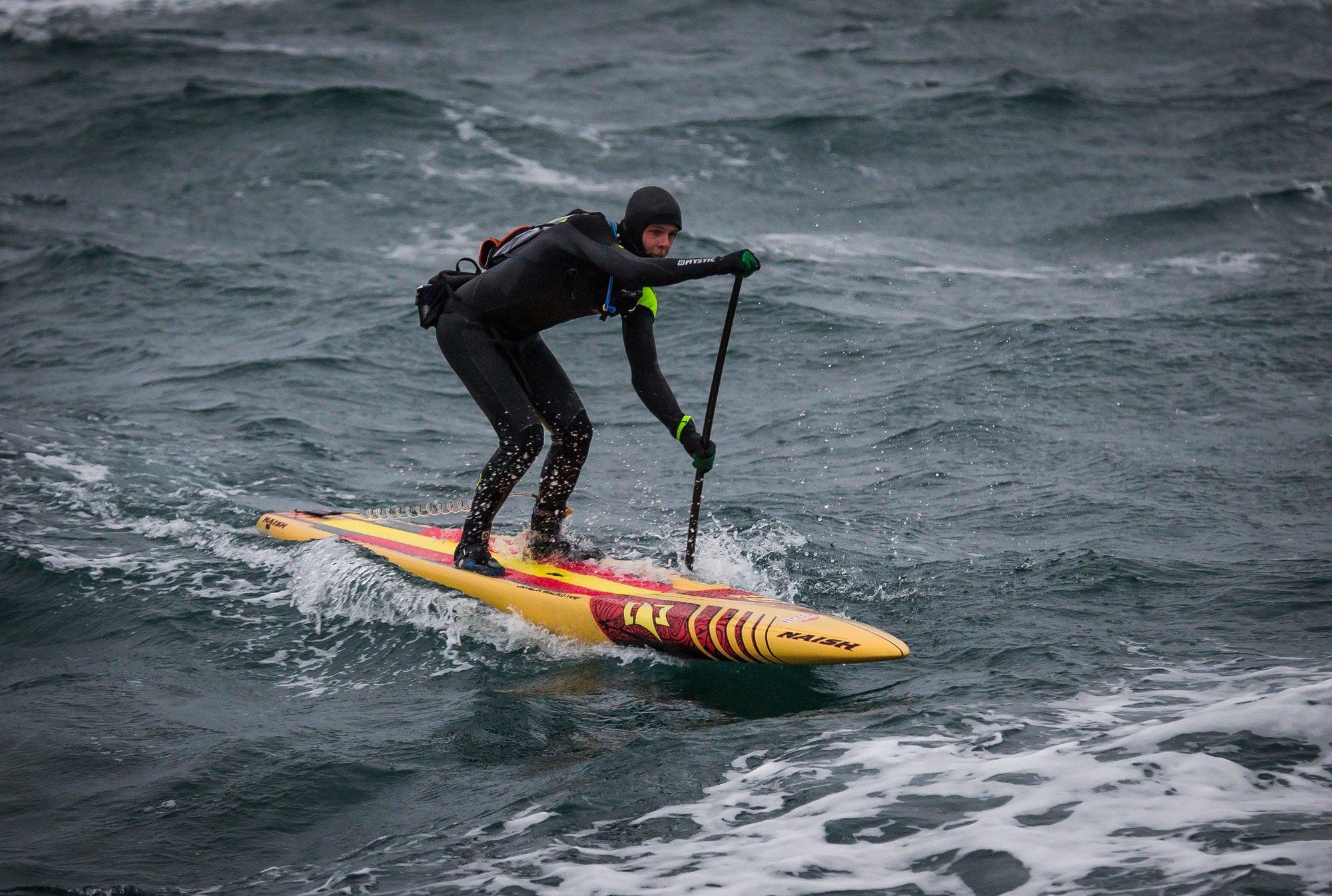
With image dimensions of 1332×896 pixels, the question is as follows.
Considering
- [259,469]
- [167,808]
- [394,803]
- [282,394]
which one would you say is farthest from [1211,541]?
[282,394]

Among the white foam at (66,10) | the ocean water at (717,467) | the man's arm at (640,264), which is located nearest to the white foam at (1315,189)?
the ocean water at (717,467)

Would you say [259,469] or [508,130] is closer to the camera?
[259,469]

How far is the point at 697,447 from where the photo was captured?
7035 mm

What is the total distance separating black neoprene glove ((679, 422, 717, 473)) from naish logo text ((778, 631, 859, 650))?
1.17m

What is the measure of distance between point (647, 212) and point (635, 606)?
216 centimetres

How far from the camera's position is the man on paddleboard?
21.8 ft

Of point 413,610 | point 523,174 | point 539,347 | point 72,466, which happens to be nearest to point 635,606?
point 413,610

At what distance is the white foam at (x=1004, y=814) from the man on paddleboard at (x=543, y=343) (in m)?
2.27

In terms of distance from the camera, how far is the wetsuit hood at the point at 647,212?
6.57 meters

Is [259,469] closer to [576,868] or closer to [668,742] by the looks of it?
[668,742]

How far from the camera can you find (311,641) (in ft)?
24.1

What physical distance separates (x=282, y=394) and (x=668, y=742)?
731 centimetres

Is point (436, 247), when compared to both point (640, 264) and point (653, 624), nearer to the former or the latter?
point (640, 264)

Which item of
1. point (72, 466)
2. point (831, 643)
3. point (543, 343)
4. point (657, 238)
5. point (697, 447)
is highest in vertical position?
point (657, 238)
